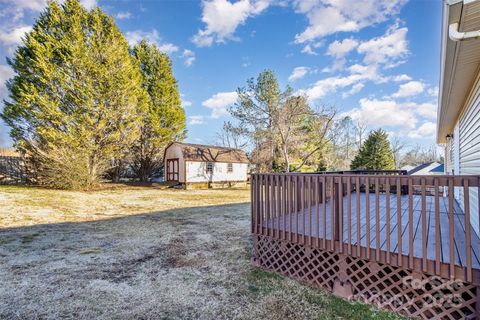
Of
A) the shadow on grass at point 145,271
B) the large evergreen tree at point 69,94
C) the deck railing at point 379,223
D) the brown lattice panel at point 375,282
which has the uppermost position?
the large evergreen tree at point 69,94

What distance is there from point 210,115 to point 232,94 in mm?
14493

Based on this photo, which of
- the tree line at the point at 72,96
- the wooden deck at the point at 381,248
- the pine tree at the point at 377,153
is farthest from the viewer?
the pine tree at the point at 377,153

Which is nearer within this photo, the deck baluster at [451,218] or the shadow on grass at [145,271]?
the deck baluster at [451,218]

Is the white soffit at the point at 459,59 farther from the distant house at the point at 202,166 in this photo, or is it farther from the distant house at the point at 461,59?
the distant house at the point at 202,166

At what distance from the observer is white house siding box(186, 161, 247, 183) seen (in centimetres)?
1814

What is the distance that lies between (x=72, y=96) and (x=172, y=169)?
8.05 meters

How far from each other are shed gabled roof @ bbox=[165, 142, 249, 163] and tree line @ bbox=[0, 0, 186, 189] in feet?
12.7

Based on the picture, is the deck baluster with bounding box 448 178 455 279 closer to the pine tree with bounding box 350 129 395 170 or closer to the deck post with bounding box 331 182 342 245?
the deck post with bounding box 331 182 342 245

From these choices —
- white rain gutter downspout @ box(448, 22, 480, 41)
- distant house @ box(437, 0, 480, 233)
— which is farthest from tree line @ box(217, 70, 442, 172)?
white rain gutter downspout @ box(448, 22, 480, 41)

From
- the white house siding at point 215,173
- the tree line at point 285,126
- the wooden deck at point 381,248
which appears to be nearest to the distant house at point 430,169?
the tree line at point 285,126

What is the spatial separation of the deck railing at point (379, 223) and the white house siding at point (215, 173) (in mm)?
14751

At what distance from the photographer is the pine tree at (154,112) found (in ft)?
66.0

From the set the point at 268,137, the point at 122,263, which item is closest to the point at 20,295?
the point at 122,263

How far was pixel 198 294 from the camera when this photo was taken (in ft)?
9.62
